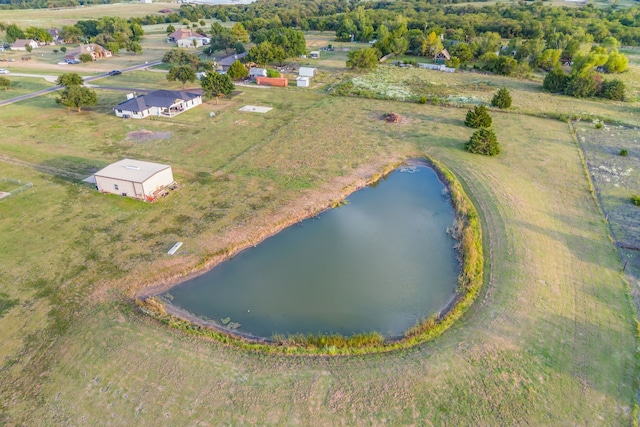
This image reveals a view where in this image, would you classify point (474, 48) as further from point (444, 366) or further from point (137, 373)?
point (137, 373)

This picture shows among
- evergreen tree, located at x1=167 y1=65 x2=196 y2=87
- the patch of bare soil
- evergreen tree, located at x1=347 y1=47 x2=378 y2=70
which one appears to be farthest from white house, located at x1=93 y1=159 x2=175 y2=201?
evergreen tree, located at x1=347 y1=47 x2=378 y2=70

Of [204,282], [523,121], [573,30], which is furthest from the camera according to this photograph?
[573,30]

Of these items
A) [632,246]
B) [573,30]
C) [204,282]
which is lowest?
[204,282]

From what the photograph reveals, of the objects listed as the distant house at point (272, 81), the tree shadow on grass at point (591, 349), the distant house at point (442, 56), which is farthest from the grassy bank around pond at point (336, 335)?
the distant house at point (442, 56)

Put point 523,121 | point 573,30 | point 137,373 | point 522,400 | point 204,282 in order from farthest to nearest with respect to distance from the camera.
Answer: point 573,30 → point 523,121 → point 204,282 → point 137,373 → point 522,400

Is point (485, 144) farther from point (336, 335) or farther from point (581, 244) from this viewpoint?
point (336, 335)

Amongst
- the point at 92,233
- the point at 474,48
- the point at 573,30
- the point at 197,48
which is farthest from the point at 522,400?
the point at 573,30

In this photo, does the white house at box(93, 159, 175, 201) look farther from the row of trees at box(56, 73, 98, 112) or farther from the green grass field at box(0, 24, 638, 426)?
the row of trees at box(56, 73, 98, 112)
